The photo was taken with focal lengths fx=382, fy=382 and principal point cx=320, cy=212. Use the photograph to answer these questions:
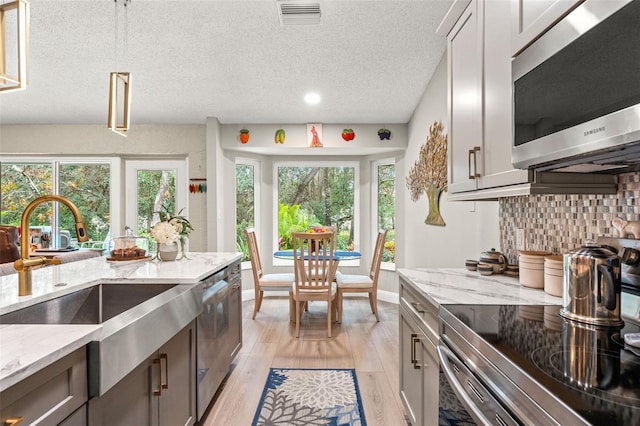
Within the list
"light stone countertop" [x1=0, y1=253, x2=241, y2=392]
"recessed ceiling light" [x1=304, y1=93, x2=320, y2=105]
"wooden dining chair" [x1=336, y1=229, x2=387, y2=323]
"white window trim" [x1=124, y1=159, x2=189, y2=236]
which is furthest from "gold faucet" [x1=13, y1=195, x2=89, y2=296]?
"white window trim" [x1=124, y1=159, x2=189, y2=236]

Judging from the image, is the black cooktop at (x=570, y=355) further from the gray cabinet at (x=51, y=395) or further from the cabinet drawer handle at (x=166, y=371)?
the cabinet drawer handle at (x=166, y=371)

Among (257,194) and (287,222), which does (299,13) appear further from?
(287,222)

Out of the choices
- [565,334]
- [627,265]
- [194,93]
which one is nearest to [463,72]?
[627,265]

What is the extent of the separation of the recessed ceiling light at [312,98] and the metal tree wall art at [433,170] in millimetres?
1337

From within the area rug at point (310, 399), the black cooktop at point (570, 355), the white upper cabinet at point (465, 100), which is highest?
the white upper cabinet at point (465, 100)

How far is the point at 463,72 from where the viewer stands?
6.61 feet

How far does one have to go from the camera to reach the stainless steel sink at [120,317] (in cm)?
112

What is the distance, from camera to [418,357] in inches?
73.4

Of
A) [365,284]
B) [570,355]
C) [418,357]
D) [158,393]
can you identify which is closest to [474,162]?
[418,357]

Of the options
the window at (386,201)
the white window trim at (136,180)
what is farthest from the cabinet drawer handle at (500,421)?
the white window trim at (136,180)

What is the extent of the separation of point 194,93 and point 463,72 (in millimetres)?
3296

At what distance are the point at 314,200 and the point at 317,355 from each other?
10.3 ft

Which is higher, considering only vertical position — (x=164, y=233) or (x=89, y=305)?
(x=164, y=233)

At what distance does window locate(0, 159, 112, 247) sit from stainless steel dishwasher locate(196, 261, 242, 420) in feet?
11.3
